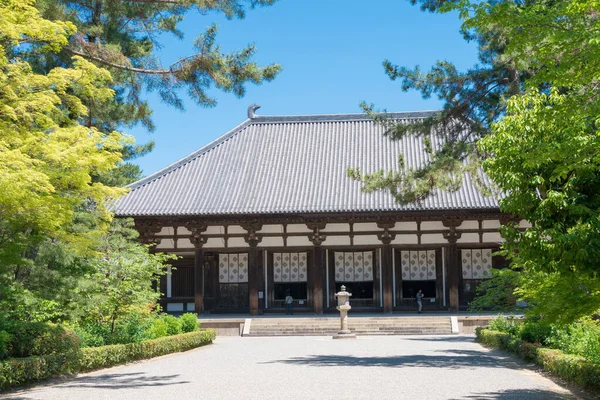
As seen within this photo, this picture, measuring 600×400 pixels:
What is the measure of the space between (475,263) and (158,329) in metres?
13.8

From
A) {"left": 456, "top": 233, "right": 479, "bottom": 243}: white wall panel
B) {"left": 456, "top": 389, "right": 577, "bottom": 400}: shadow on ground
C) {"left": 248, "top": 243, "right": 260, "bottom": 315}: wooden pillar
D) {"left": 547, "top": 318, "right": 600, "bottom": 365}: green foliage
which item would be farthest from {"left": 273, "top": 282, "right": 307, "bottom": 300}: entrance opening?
{"left": 456, "top": 389, "right": 577, "bottom": 400}: shadow on ground

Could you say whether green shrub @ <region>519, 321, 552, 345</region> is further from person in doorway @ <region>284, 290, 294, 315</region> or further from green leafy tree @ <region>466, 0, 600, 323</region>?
person in doorway @ <region>284, 290, 294, 315</region>

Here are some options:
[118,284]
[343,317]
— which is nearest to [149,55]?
[118,284]

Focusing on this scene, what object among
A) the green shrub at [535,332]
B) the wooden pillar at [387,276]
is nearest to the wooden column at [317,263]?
the wooden pillar at [387,276]

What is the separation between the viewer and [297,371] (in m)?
13.4

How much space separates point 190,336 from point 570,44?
14.9 meters

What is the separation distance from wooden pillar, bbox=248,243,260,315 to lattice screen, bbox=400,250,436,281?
579 cm

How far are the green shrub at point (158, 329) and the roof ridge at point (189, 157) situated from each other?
10.5m

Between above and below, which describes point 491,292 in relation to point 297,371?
above

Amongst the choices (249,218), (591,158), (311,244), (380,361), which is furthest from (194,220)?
(591,158)

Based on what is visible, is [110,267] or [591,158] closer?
[591,158]

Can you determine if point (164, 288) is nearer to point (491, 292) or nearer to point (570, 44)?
point (491, 292)

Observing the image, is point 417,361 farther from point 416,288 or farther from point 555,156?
point 416,288

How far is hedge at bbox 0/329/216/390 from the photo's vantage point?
11.2 m
